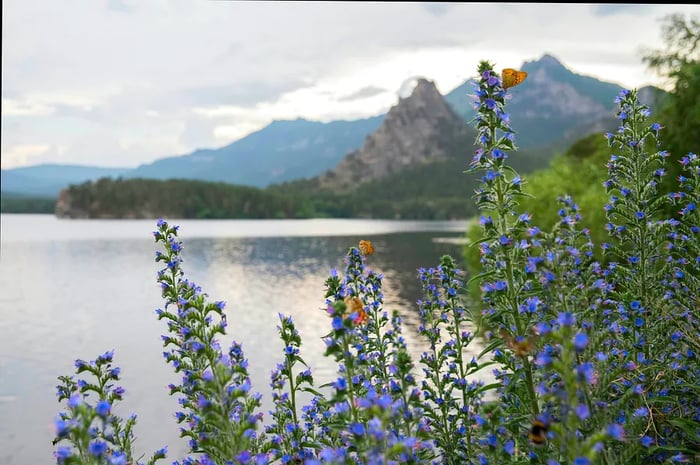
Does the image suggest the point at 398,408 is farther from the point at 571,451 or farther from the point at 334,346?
the point at 571,451

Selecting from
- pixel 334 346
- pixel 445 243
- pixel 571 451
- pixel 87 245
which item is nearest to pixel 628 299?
pixel 571 451

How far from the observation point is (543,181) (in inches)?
1186

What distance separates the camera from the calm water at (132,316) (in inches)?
499

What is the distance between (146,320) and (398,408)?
75.0 ft

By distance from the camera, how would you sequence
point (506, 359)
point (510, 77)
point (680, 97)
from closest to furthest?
point (506, 359) → point (510, 77) → point (680, 97)

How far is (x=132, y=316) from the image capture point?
79.6 feet

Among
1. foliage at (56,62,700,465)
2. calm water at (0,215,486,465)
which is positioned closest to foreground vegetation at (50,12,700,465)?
foliage at (56,62,700,465)

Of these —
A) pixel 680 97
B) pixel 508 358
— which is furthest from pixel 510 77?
pixel 680 97

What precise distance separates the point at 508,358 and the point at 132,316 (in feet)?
76.4

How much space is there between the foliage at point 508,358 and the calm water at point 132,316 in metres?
0.98

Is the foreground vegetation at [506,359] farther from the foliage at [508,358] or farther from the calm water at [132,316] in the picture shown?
the calm water at [132,316]

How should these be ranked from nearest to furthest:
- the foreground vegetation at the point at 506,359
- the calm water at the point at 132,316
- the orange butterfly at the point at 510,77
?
the foreground vegetation at the point at 506,359 < the orange butterfly at the point at 510,77 < the calm water at the point at 132,316

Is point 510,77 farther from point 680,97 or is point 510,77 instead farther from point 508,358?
point 680,97

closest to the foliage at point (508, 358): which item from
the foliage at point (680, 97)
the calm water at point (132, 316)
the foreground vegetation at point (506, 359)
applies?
the foreground vegetation at point (506, 359)
